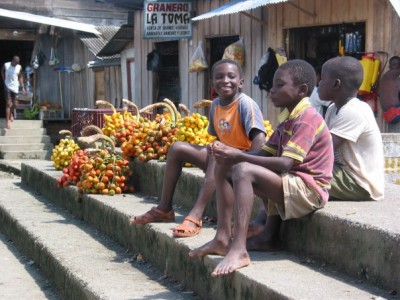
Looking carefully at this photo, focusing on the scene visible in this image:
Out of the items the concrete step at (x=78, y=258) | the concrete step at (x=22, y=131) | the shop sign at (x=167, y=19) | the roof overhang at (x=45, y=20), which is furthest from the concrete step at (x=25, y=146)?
the concrete step at (x=78, y=258)

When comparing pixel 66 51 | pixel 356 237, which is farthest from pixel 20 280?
pixel 66 51

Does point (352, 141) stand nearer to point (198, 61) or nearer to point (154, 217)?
point (154, 217)

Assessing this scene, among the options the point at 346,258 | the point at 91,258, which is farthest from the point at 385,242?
the point at 91,258

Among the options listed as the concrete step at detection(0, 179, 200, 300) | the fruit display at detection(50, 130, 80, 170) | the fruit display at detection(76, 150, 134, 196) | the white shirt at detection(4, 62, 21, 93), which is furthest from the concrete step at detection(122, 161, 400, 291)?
the white shirt at detection(4, 62, 21, 93)

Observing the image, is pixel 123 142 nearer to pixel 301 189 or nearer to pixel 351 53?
pixel 351 53

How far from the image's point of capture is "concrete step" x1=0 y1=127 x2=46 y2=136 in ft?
52.1

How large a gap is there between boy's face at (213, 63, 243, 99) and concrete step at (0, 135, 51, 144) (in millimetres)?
10977

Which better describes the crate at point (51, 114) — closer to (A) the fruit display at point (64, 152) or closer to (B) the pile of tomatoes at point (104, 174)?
(A) the fruit display at point (64, 152)

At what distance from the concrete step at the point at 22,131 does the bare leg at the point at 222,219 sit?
12.0m

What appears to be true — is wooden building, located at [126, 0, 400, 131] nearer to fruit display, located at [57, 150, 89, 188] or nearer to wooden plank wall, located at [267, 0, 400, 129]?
wooden plank wall, located at [267, 0, 400, 129]

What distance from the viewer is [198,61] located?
12.1 meters

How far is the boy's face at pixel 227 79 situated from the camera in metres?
5.35

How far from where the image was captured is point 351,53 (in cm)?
892

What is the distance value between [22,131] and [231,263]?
1269 centimetres
